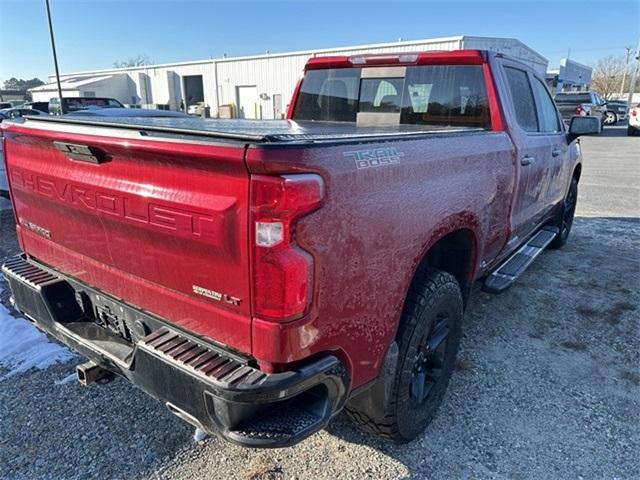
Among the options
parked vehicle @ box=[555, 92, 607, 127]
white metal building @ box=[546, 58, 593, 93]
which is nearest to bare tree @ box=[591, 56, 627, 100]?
white metal building @ box=[546, 58, 593, 93]

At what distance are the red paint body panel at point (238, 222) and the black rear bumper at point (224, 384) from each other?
0.06 metres

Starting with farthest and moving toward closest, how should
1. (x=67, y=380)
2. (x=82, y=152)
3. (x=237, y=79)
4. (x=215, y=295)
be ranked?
(x=237, y=79) → (x=67, y=380) → (x=82, y=152) → (x=215, y=295)

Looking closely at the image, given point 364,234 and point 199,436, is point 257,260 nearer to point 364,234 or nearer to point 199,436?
point 364,234

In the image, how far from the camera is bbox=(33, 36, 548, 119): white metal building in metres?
26.0

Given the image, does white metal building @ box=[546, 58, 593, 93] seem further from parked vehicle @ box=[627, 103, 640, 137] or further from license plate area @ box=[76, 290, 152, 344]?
license plate area @ box=[76, 290, 152, 344]

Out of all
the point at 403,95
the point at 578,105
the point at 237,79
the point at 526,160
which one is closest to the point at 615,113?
the point at 578,105

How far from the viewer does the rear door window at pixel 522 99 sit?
357cm

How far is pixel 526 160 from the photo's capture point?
3.48 m

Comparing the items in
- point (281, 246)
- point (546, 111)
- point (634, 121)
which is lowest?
point (634, 121)

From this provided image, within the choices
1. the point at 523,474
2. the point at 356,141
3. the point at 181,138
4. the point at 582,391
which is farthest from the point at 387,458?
the point at 181,138

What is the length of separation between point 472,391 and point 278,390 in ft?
6.05

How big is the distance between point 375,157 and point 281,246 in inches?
21.8

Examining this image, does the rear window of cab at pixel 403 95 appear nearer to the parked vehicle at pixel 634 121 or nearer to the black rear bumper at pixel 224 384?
the black rear bumper at pixel 224 384

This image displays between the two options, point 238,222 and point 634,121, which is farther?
point 634,121
